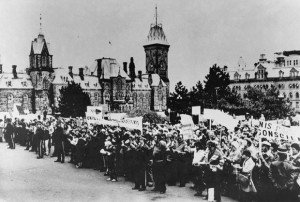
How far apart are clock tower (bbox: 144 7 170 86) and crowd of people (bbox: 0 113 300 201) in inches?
3220

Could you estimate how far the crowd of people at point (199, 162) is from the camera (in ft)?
30.8

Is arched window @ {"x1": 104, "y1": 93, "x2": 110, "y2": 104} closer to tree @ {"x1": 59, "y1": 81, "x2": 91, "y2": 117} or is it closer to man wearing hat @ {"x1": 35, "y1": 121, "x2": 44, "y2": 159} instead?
tree @ {"x1": 59, "y1": 81, "x2": 91, "y2": 117}

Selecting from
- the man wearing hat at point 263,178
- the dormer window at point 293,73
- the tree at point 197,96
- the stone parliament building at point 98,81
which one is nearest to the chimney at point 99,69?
the stone parliament building at point 98,81

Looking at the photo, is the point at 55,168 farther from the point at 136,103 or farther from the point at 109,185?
the point at 136,103

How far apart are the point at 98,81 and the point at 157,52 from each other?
2386 centimetres

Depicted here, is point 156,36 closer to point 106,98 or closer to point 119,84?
point 119,84

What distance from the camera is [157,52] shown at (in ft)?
326

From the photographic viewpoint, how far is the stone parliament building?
2741 inches

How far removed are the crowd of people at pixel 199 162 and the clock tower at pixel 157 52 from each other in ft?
268

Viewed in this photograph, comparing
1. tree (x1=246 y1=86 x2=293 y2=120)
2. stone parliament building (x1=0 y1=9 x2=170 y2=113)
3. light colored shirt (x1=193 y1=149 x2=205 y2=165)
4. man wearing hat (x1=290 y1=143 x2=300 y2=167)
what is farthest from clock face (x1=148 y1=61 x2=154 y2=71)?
man wearing hat (x1=290 y1=143 x2=300 y2=167)

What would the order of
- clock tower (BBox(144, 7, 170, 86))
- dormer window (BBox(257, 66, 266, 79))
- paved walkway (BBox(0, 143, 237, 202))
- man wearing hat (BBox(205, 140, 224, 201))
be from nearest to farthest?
man wearing hat (BBox(205, 140, 224, 201)) < paved walkway (BBox(0, 143, 237, 202)) < dormer window (BBox(257, 66, 266, 79)) < clock tower (BBox(144, 7, 170, 86))

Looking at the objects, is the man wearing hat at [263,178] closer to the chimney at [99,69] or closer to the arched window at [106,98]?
the arched window at [106,98]

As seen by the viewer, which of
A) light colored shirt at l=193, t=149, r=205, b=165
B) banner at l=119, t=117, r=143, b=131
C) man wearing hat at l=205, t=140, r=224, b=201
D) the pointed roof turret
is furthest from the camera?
the pointed roof turret

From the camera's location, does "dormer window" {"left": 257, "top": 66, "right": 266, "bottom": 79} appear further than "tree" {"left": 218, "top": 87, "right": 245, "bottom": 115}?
Yes
